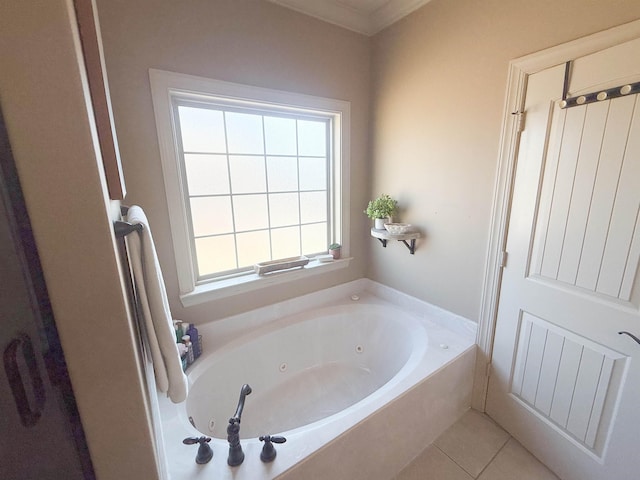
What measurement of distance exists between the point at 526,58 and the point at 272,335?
2.14 m

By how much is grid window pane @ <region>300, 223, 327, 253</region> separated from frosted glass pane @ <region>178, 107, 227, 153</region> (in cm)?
87

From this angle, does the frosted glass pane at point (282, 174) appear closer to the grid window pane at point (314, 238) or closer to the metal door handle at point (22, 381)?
the grid window pane at point (314, 238)

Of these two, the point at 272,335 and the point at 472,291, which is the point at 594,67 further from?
the point at 272,335

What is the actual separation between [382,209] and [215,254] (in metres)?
1.25

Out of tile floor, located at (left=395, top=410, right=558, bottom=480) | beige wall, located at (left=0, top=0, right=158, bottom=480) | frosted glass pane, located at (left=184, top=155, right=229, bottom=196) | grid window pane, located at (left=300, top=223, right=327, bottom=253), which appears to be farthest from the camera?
grid window pane, located at (left=300, top=223, right=327, bottom=253)

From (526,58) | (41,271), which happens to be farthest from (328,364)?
(526,58)

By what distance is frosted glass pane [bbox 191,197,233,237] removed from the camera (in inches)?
65.6

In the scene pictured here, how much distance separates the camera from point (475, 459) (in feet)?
4.68

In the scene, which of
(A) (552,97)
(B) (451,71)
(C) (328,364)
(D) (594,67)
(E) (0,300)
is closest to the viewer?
(E) (0,300)

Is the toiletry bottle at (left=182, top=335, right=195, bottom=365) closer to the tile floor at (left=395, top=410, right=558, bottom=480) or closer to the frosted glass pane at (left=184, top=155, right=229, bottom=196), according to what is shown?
the frosted glass pane at (left=184, top=155, right=229, bottom=196)

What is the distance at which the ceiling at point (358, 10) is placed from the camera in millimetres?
1653

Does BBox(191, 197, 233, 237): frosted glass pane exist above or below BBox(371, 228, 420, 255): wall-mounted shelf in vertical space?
above

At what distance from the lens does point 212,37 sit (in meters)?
1.43

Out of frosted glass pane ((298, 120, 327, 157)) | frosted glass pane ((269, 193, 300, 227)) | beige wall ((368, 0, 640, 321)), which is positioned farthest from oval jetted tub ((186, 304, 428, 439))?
frosted glass pane ((298, 120, 327, 157))
